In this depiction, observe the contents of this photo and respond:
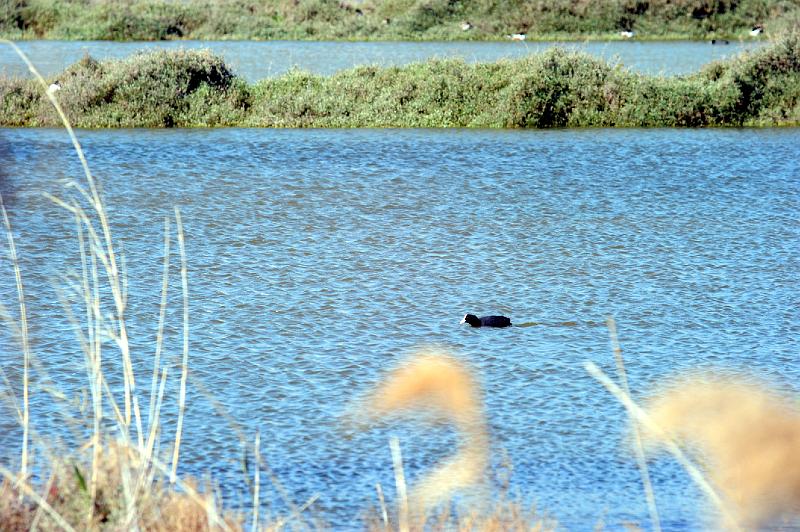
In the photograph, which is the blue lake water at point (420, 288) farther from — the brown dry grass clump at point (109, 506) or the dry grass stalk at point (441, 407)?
the brown dry grass clump at point (109, 506)

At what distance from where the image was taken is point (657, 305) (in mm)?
9648

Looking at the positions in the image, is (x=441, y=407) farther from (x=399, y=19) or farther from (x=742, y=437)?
(x=399, y=19)

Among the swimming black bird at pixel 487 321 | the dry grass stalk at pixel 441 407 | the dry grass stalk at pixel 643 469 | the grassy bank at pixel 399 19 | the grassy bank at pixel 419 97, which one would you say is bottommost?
the grassy bank at pixel 399 19

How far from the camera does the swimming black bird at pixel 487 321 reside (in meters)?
8.98

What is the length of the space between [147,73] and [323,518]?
1707 cm

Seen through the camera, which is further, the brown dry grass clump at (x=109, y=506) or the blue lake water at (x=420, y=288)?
the blue lake water at (x=420, y=288)

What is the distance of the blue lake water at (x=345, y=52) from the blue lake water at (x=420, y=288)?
12.5 m

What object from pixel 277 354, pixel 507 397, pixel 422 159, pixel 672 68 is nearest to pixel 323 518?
pixel 507 397

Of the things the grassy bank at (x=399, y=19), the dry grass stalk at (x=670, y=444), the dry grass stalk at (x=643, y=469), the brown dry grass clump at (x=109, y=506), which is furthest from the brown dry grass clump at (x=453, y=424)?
the grassy bank at (x=399, y=19)

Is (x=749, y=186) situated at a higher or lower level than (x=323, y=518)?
lower

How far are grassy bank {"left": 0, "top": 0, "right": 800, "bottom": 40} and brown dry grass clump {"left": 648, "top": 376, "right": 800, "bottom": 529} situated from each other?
38.8 m

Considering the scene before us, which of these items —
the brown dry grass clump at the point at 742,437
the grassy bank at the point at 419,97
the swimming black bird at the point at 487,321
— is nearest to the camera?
the brown dry grass clump at the point at 742,437

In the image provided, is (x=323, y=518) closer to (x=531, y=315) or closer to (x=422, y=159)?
(x=531, y=315)

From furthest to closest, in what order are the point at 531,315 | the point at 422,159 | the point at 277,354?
the point at 422,159 → the point at 531,315 → the point at 277,354
